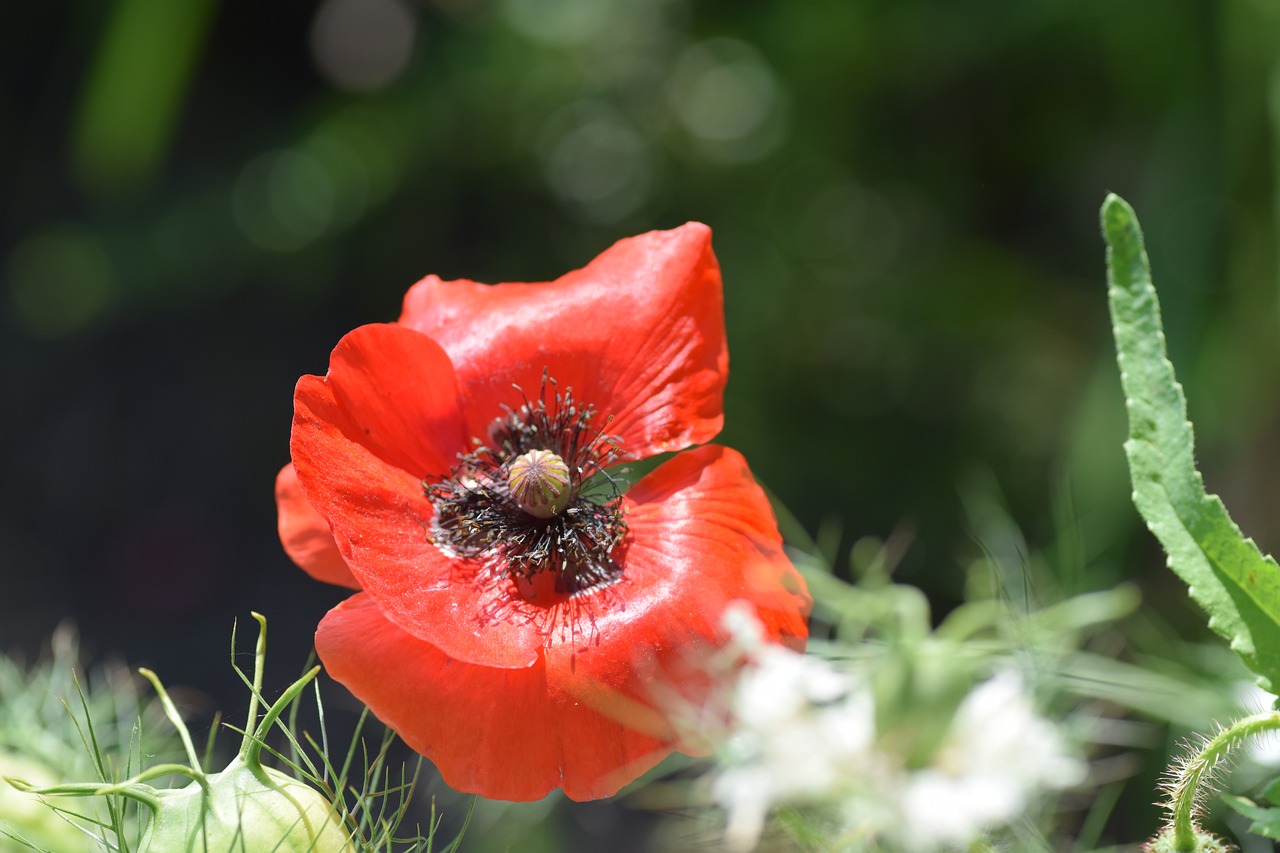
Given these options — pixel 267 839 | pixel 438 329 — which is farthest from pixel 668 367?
pixel 267 839

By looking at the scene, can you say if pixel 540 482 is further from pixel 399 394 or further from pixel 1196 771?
pixel 1196 771

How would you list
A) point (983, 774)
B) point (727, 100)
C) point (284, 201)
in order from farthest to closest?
point (284, 201) < point (727, 100) < point (983, 774)

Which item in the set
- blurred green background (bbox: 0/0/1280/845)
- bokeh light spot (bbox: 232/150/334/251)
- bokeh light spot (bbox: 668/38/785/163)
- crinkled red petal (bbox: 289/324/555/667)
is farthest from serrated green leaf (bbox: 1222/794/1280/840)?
bokeh light spot (bbox: 232/150/334/251)

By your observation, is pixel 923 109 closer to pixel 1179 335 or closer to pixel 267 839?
pixel 1179 335

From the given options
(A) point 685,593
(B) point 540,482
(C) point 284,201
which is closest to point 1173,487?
(A) point 685,593

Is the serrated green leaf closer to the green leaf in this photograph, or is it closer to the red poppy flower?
the green leaf

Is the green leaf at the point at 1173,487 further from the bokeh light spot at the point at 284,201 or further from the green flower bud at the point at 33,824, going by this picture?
the bokeh light spot at the point at 284,201

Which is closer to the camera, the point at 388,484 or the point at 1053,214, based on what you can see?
the point at 388,484
